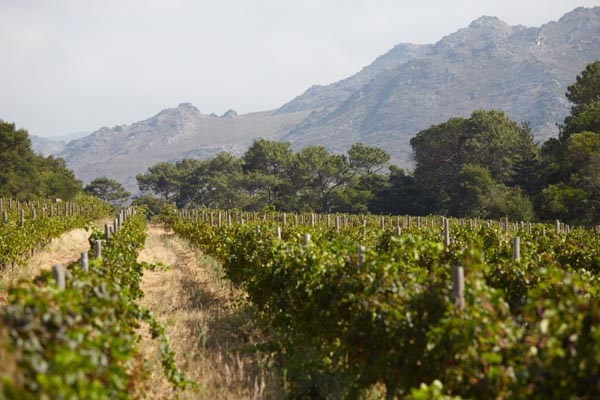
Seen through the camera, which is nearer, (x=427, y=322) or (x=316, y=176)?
(x=427, y=322)

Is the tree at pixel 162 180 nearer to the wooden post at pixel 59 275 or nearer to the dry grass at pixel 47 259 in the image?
the dry grass at pixel 47 259

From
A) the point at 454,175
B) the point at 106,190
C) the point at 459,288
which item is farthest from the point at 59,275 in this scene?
the point at 106,190

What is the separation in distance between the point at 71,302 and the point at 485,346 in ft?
8.43

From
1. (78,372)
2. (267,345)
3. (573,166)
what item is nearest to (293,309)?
(267,345)

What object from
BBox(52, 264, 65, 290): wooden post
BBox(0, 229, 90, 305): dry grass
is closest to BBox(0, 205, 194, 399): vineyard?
BBox(52, 264, 65, 290): wooden post

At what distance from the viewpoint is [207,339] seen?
738 cm

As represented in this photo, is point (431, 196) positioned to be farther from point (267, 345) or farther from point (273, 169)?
point (267, 345)

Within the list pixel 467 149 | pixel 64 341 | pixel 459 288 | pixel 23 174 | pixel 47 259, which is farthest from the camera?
pixel 467 149

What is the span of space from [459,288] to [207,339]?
444cm

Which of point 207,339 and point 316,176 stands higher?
point 316,176

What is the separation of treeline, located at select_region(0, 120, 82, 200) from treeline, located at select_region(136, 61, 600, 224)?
16829mm

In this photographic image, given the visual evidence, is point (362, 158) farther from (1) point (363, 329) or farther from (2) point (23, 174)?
(1) point (363, 329)

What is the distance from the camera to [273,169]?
2616 inches

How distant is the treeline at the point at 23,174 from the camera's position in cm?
4512
